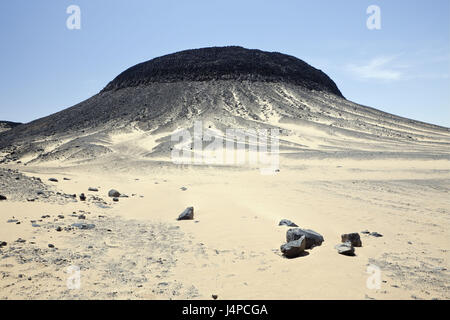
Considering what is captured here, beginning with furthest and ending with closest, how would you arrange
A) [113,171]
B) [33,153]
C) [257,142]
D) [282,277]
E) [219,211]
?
[33,153] → [257,142] → [113,171] → [219,211] → [282,277]

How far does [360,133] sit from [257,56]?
25732mm

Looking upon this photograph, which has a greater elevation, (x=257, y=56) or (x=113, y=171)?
(x=257, y=56)

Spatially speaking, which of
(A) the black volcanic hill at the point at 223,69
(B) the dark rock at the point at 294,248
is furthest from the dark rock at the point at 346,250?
(A) the black volcanic hill at the point at 223,69

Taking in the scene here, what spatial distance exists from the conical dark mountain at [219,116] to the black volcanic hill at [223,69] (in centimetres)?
16

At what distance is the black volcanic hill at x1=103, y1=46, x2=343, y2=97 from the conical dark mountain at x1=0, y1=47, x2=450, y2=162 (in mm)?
158

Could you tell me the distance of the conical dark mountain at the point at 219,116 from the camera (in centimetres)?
2677

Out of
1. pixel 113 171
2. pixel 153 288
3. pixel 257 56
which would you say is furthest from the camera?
pixel 257 56

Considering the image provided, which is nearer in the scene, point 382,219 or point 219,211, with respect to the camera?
point 382,219

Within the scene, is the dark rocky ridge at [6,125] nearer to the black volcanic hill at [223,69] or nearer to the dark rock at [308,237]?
the black volcanic hill at [223,69]

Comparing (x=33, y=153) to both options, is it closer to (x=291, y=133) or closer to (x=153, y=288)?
(x=291, y=133)

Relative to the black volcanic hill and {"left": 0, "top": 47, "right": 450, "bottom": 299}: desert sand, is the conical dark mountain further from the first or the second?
{"left": 0, "top": 47, "right": 450, "bottom": 299}: desert sand

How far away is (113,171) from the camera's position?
1900cm

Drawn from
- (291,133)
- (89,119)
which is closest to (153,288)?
(291,133)

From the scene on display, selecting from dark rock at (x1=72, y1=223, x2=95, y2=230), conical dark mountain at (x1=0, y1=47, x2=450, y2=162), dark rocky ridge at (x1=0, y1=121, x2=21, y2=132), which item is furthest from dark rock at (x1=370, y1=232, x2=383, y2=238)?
dark rocky ridge at (x1=0, y1=121, x2=21, y2=132)
